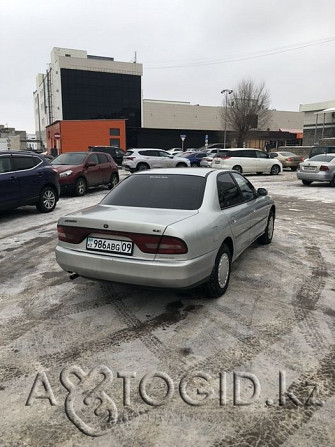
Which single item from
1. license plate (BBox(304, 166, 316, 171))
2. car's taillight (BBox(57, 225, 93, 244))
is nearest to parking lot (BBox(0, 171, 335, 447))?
car's taillight (BBox(57, 225, 93, 244))

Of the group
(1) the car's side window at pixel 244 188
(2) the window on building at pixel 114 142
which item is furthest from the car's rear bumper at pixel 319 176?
(2) the window on building at pixel 114 142

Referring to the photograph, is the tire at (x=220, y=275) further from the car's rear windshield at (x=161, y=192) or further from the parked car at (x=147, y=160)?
the parked car at (x=147, y=160)

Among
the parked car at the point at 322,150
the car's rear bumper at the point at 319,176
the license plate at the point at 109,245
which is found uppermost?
the parked car at the point at 322,150

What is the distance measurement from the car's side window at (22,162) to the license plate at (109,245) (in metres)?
5.98

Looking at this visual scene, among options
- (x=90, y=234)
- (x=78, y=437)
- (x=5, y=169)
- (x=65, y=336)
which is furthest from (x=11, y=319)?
(x=5, y=169)

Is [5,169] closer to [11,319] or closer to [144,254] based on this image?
[11,319]

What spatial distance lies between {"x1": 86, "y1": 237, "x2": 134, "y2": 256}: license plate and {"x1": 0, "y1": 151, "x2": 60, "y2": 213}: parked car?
544 centimetres

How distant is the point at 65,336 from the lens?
3492 millimetres

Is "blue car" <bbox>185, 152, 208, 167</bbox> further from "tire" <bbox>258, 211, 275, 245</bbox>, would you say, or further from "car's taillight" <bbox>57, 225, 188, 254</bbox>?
"car's taillight" <bbox>57, 225, 188, 254</bbox>

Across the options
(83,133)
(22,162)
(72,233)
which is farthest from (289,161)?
(72,233)

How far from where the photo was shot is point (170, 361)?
3059 millimetres

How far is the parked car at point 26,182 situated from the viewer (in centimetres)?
862

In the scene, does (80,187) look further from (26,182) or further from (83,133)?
(83,133)

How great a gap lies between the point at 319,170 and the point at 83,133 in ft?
95.6
